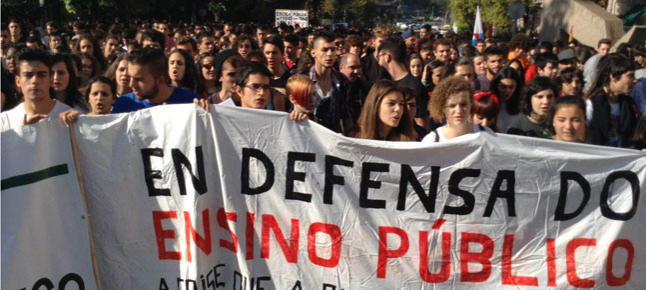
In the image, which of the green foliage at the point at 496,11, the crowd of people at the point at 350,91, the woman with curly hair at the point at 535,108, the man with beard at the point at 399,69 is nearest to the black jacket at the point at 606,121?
the crowd of people at the point at 350,91

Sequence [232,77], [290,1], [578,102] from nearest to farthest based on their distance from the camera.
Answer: [578,102]
[232,77]
[290,1]

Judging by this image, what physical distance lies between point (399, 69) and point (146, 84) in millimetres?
3071

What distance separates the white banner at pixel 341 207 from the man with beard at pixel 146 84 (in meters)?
0.73

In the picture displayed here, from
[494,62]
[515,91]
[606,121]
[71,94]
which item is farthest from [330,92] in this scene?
[494,62]

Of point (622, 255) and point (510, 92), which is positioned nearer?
point (622, 255)

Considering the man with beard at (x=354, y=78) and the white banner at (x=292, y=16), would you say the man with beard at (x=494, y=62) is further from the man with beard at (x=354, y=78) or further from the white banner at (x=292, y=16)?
the white banner at (x=292, y=16)

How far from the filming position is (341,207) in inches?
159

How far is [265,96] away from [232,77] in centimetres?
119

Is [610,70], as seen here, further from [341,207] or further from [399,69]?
[341,207]

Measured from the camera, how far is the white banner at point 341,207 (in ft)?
12.9

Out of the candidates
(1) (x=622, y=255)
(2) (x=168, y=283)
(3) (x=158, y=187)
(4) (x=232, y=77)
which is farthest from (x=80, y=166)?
(1) (x=622, y=255)

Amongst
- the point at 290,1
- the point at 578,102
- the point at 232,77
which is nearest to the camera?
the point at 578,102

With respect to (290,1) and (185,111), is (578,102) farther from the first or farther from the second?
(290,1)

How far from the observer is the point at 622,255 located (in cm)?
390
